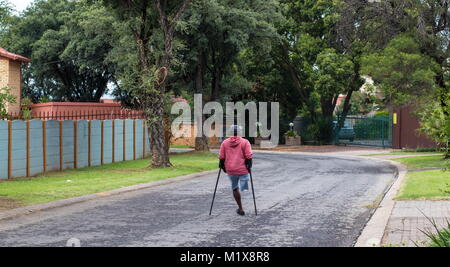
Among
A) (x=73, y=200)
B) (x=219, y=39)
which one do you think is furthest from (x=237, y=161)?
(x=219, y=39)

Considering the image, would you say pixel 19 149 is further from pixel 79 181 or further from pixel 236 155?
pixel 236 155

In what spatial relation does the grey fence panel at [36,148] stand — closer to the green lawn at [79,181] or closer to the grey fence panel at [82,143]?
the green lawn at [79,181]

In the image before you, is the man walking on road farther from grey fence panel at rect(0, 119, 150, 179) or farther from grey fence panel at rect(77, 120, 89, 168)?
grey fence panel at rect(77, 120, 89, 168)

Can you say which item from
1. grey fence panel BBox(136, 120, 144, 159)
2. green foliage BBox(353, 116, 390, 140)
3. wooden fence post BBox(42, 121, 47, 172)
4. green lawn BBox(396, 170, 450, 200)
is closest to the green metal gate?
green foliage BBox(353, 116, 390, 140)

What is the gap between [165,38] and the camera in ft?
76.1

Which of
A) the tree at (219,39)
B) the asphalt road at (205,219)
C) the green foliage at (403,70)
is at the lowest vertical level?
the asphalt road at (205,219)

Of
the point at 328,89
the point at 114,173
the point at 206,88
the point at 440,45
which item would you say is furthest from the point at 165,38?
the point at 328,89

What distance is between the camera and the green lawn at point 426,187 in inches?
536

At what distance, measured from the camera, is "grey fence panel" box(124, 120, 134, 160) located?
90.4 ft

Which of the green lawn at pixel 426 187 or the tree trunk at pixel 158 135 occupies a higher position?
the tree trunk at pixel 158 135

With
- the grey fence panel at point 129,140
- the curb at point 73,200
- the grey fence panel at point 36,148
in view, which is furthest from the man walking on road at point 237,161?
the grey fence panel at point 129,140

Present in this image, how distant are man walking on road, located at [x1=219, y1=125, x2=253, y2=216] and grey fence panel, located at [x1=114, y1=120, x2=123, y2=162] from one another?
15060 millimetres

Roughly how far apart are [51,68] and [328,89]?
903 inches

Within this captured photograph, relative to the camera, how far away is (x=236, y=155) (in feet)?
38.7
